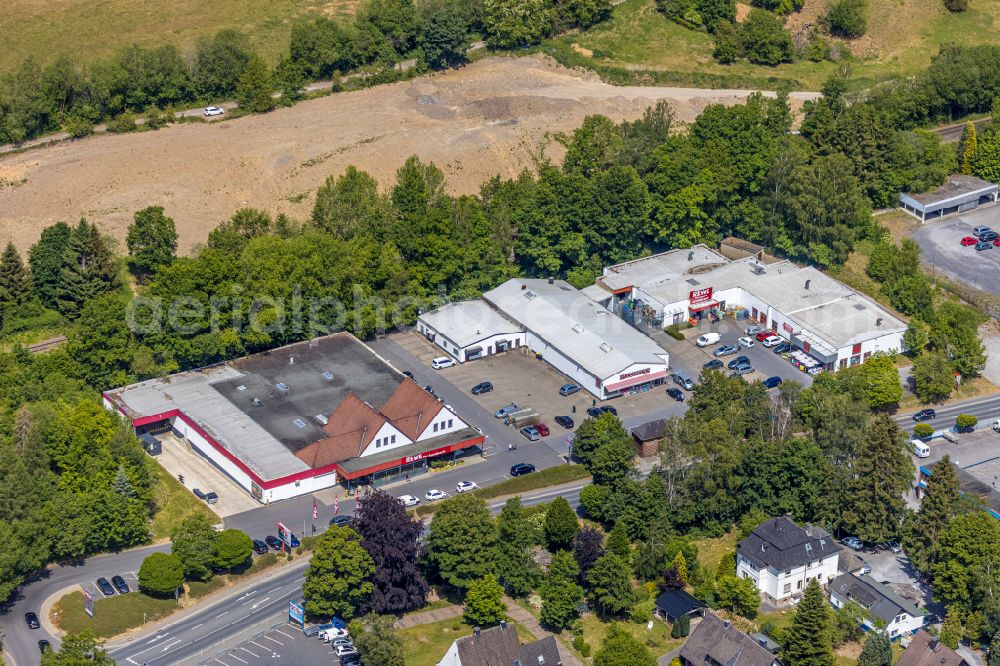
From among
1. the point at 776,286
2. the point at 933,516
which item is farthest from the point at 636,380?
the point at 933,516

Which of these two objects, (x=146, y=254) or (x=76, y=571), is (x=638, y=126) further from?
(x=76, y=571)

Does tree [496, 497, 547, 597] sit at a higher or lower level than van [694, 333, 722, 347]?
higher

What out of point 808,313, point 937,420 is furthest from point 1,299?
point 937,420

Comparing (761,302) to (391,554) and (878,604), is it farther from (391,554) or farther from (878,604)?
(391,554)

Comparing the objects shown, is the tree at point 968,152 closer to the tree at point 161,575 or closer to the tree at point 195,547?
the tree at point 195,547

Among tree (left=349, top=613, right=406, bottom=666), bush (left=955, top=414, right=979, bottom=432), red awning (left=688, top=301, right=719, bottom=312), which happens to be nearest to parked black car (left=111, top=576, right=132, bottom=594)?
tree (left=349, top=613, right=406, bottom=666)

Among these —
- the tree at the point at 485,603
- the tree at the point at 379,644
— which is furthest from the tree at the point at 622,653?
the tree at the point at 379,644

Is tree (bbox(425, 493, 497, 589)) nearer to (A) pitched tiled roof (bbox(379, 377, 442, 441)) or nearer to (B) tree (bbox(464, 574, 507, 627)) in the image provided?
(B) tree (bbox(464, 574, 507, 627))

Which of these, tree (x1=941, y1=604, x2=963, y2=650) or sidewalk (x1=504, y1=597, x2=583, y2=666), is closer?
sidewalk (x1=504, y1=597, x2=583, y2=666)
